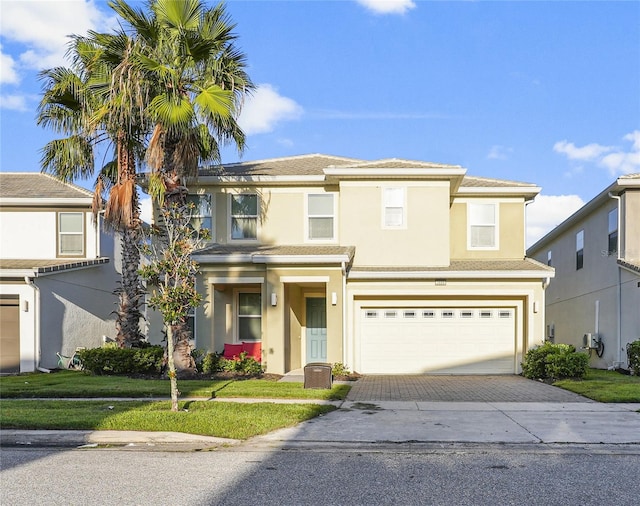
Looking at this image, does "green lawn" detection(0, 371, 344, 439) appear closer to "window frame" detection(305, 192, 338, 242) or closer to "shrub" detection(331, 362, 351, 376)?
"shrub" detection(331, 362, 351, 376)

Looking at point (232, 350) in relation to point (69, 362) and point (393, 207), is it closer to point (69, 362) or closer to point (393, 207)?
point (69, 362)

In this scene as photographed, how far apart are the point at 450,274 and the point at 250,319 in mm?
6132

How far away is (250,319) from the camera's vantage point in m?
18.1

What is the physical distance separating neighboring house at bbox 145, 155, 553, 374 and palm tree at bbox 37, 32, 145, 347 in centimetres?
202

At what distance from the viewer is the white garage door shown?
17562 mm

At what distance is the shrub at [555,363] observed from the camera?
49.1 ft

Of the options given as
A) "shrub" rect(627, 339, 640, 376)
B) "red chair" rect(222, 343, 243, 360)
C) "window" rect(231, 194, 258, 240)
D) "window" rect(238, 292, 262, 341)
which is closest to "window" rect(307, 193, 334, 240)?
"window" rect(231, 194, 258, 240)

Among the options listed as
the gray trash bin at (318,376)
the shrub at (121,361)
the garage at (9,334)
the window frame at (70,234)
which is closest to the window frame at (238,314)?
the shrub at (121,361)

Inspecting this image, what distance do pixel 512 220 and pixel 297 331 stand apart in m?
7.58

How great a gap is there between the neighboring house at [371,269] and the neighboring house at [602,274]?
2.51 m

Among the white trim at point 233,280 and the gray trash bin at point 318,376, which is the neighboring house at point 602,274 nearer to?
the gray trash bin at point 318,376

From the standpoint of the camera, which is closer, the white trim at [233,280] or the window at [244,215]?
the white trim at [233,280]

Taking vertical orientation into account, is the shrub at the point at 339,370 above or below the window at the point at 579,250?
below

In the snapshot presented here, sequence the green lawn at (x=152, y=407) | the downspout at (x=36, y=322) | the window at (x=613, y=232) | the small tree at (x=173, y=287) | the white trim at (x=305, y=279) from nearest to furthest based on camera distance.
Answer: the green lawn at (x=152, y=407) < the small tree at (x=173, y=287) < the white trim at (x=305, y=279) < the downspout at (x=36, y=322) < the window at (x=613, y=232)
